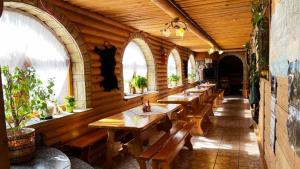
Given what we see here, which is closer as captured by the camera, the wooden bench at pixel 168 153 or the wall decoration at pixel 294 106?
the wall decoration at pixel 294 106

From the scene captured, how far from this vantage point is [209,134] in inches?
231

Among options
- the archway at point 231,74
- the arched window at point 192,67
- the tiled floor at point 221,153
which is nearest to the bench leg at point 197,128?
the tiled floor at point 221,153

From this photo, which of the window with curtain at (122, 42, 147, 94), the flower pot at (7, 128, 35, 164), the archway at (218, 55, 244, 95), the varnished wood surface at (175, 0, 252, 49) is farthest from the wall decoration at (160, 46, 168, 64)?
the archway at (218, 55, 244, 95)

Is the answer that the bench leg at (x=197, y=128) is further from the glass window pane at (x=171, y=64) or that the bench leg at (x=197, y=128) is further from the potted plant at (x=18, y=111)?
the glass window pane at (x=171, y=64)

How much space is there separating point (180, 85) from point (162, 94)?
2.59m

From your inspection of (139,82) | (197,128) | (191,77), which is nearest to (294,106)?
(197,128)

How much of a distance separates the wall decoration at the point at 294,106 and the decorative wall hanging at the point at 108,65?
382 cm

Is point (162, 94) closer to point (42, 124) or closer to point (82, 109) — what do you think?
point (82, 109)

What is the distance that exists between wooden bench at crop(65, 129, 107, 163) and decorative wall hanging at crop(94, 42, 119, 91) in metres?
1.04

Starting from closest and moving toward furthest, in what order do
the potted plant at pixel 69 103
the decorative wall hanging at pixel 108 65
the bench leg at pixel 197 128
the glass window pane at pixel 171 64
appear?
the potted plant at pixel 69 103
the decorative wall hanging at pixel 108 65
the bench leg at pixel 197 128
the glass window pane at pixel 171 64

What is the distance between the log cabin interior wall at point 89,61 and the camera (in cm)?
370

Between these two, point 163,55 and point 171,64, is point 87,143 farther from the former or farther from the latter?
point 171,64

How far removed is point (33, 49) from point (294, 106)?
3.46 metres

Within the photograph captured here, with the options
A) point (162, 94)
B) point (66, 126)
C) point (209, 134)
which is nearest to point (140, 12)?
point (66, 126)
